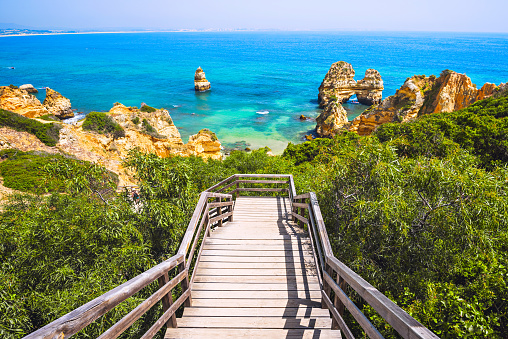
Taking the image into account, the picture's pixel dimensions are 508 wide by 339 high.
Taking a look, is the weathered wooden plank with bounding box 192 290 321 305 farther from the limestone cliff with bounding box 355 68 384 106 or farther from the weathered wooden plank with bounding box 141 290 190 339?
the limestone cliff with bounding box 355 68 384 106

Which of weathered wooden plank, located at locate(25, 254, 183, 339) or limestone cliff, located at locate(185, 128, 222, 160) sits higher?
weathered wooden plank, located at locate(25, 254, 183, 339)

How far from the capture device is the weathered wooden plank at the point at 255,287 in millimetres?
4258

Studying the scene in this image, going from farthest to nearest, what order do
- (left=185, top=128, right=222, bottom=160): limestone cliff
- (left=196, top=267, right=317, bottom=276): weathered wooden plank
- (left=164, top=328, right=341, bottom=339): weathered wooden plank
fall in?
(left=185, top=128, right=222, bottom=160): limestone cliff → (left=196, top=267, right=317, bottom=276): weathered wooden plank → (left=164, top=328, right=341, bottom=339): weathered wooden plank

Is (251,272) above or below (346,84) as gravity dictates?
above

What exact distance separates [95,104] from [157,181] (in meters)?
58.0

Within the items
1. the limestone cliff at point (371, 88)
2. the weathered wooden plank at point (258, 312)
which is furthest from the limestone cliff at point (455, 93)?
the weathered wooden plank at point (258, 312)

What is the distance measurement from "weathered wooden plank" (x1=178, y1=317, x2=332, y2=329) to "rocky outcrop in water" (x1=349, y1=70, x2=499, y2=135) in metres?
30.7

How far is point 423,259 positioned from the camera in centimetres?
433

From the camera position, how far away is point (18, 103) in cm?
3228

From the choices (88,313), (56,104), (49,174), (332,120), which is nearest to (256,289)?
(88,313)

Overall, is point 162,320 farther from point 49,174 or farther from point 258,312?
point 49,174

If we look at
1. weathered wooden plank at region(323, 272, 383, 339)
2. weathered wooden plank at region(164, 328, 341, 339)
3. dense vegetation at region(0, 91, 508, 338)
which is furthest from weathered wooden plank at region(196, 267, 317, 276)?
weathered wooden plank at region(164, 328, 341, 339)

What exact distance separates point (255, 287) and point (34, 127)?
78.0 feet

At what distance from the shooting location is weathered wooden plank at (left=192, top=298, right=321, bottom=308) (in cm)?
391
